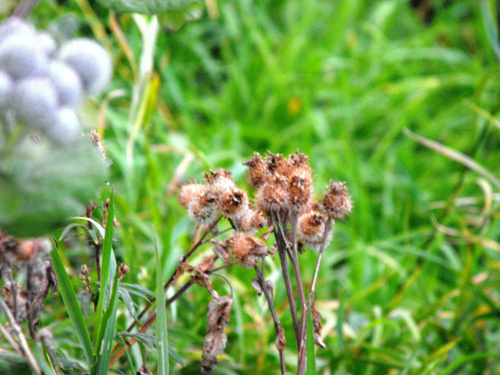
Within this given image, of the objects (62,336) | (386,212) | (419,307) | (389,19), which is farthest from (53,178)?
(389,19)

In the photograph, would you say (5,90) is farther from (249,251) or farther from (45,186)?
(249,251)

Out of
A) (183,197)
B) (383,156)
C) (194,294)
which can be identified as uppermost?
(383,156)

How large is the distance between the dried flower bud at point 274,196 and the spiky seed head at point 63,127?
0.25 m

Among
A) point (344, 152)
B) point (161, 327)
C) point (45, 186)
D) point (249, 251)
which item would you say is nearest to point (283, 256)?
point (249, 251)

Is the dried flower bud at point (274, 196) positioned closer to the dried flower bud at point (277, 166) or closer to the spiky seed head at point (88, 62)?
the dried flower bud at point (277, 166)

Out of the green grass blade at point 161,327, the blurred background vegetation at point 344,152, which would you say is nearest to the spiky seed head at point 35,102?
the blurred background vegetation at point 344,152

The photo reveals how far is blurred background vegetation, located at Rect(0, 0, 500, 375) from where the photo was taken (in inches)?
47.2

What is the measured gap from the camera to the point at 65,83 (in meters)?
0.40

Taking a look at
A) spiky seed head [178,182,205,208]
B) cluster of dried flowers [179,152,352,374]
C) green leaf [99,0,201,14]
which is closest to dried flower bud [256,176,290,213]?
cluster of dried flowers [179,152,352,374]

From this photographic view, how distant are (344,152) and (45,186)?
1406mm

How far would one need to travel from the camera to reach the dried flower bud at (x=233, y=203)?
0.60 m

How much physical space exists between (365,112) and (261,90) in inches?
18.5

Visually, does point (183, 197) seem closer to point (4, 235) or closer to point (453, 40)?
point (4, 235)

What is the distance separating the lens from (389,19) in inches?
114
